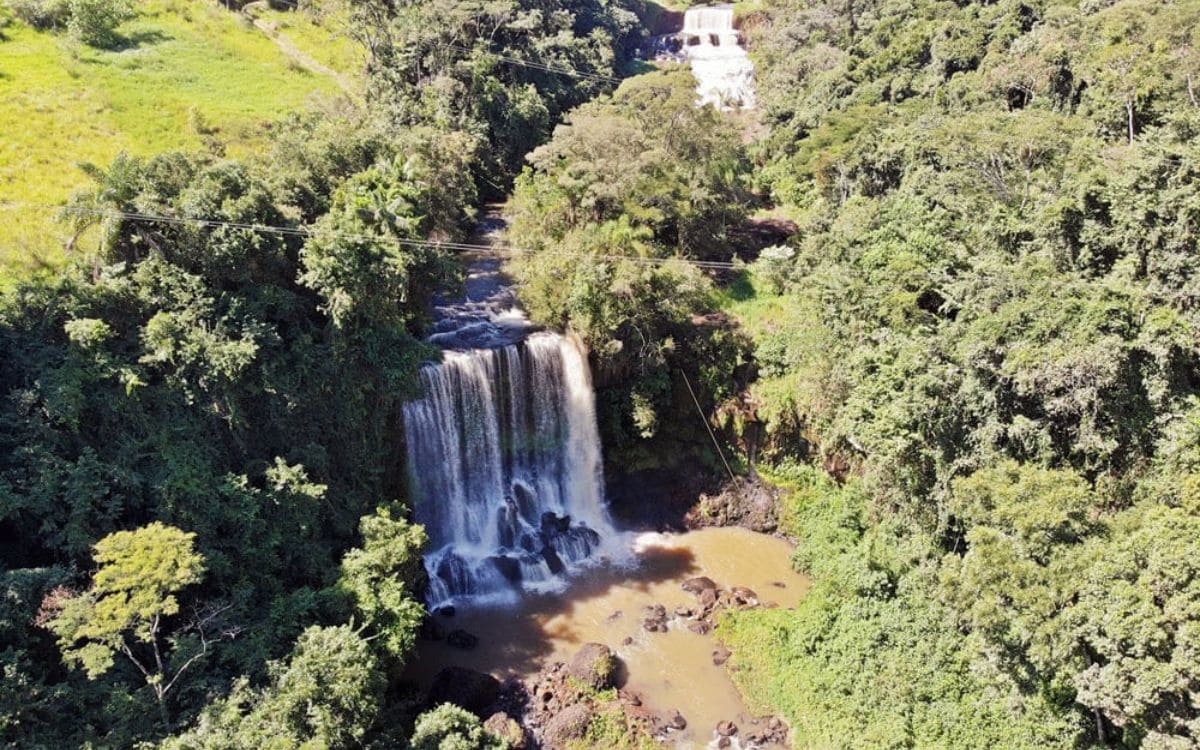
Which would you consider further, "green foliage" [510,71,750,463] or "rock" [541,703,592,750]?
"green foliage" [510,71,750,463]

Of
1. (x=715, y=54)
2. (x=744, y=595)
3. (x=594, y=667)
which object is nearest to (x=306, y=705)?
(x=594, y=667)

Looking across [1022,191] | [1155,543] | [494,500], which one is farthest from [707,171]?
[1155,543]

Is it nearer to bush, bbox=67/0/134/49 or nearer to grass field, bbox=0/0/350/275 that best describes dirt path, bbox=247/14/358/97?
grass field, bbox=0/0/350/275

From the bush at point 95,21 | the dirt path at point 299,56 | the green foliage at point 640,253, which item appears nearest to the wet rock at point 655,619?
the green foliage at point 640,253

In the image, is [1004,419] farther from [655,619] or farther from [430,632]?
[430,632]

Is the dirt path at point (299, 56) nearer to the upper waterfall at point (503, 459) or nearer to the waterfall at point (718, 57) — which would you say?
the upper waterfall at point (503, 459)

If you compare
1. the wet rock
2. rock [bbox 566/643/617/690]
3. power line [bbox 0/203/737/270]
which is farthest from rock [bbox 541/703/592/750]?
power line [bbox 0/203/737/270]

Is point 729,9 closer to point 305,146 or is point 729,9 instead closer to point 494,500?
point 305,146
